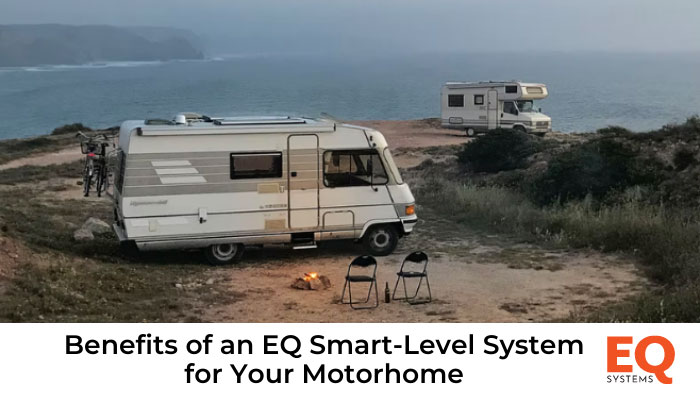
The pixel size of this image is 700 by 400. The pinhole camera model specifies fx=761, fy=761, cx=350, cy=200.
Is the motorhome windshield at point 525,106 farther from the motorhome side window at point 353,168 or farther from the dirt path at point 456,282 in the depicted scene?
the motorhome side window at point 353,168

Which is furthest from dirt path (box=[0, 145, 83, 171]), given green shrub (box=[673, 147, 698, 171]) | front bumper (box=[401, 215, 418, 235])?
green shrub (box=[673, 147, 698, 171])

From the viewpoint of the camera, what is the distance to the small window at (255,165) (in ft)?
40.1

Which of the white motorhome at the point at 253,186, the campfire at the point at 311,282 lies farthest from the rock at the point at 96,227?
the campfire at the point at 311,282

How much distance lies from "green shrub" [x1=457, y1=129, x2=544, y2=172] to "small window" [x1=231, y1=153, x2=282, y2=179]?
12.5m

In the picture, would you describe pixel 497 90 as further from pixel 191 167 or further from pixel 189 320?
pixel 189 320

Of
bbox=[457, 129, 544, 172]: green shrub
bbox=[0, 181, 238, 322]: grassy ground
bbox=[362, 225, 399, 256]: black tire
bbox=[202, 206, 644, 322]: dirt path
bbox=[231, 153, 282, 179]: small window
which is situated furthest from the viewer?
bbox=[457, 129, 544, 172]: green shrub

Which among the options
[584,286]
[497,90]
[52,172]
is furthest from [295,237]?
[497,90]

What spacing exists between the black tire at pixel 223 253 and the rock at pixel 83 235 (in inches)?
97.1

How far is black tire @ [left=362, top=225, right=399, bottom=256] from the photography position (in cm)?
1302

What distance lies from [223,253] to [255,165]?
5.01ft

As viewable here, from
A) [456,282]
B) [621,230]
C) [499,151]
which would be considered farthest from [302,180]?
[499,151]

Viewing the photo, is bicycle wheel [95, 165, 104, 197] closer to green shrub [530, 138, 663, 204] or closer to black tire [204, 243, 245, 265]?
black tire [204, 243, 245, 265]

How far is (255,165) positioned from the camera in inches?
484

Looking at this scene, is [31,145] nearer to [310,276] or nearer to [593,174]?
[593,174]
